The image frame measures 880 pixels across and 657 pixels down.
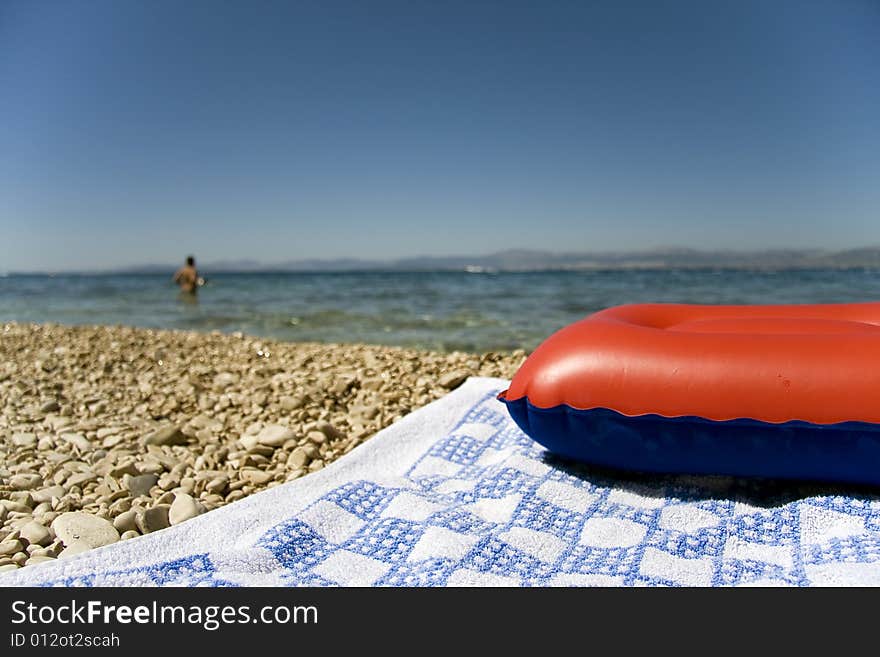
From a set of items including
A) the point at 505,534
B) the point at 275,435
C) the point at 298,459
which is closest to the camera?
the point at 505,534

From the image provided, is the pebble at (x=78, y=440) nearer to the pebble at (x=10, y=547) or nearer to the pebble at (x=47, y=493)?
the pebble at (x=47, y=493)

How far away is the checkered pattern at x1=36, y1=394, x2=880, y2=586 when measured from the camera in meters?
1.43

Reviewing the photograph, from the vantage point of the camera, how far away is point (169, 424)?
3129 mm

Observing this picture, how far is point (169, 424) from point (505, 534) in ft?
7.45

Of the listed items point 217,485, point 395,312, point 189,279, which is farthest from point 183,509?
point 189,279

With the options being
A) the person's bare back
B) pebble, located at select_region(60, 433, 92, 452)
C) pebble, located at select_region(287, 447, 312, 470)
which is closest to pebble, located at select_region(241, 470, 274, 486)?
pebble, located at select_region(287, 447, 312, 470)

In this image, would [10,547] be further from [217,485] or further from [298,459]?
[298,459]

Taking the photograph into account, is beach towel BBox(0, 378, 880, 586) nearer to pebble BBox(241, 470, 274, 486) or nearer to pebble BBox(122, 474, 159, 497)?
pebble BBox(241, 470, 274, 486)

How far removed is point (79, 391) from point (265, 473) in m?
2.11

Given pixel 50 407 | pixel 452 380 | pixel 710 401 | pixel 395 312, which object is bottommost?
pixel 50 407

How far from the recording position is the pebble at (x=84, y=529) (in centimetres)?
182
